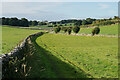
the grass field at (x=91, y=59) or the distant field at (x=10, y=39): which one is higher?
the distant field at (x=10, y=39)

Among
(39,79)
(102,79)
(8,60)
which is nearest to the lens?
(8,60)

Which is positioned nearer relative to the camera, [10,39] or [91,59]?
[91,59]

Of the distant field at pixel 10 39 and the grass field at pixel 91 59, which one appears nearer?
the grass field at pixel 91 59

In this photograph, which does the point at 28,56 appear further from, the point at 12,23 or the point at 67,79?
the point at 12,23

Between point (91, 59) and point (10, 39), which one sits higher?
point (10, 39)

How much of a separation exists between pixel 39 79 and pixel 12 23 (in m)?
114

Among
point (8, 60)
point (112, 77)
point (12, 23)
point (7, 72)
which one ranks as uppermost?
point (12, 23)

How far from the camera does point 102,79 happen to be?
11.8 meters

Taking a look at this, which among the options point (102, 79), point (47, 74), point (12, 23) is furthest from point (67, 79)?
point (12, 23)

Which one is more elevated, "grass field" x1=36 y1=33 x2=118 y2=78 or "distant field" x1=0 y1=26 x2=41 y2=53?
"distant field" x1=0 y1=26 x2=41 y2=53

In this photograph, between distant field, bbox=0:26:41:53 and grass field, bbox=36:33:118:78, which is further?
distant field, bbox=0:26:41:53

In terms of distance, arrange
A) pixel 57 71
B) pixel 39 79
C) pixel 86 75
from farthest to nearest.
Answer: pixel 57 71, pixel 86 75, pixel 39 79

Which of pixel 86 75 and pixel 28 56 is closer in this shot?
pixel 86 75

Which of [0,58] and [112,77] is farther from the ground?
[0,58]
